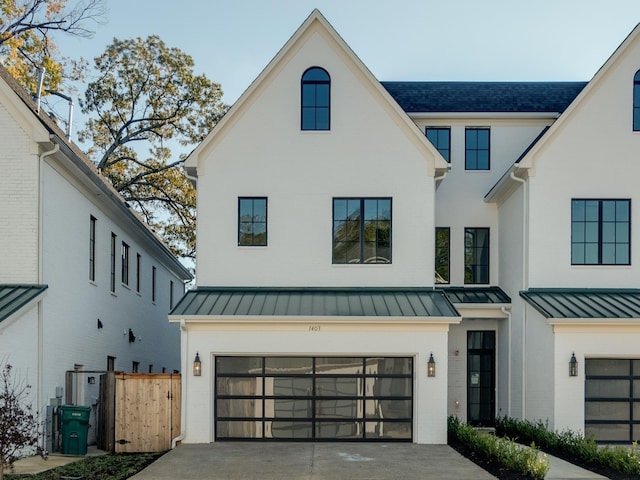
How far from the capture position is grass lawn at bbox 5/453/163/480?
1209 cm

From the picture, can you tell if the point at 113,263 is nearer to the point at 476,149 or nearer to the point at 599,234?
the point at 476,149

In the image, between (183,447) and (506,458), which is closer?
(506,458)

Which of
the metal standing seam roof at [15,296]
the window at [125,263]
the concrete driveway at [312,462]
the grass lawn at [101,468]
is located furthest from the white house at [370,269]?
the window at [125,263]

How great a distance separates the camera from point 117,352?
69.8ft

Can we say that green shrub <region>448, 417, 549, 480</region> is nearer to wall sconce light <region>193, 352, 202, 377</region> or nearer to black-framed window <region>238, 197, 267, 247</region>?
wall sconce light <region>193, 352, 202, 377</region>

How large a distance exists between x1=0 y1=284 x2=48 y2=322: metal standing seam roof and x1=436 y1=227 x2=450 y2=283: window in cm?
1090

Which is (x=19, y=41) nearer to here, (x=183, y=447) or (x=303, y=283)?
(x=303, y=283)

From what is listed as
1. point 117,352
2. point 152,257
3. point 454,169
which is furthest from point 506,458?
point 152,257

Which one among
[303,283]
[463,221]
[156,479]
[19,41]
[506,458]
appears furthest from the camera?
[19,41]

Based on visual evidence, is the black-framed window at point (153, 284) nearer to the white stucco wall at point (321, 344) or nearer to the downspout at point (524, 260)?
the white stucco wall at point (321, 344)

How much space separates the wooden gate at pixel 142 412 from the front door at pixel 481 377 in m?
8.57

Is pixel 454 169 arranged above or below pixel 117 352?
above

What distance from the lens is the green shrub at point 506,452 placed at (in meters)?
11.9

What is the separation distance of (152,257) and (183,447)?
497 inches
